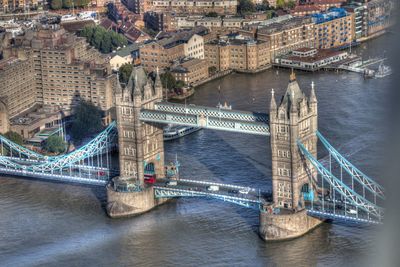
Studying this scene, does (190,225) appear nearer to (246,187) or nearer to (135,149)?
(246,187)

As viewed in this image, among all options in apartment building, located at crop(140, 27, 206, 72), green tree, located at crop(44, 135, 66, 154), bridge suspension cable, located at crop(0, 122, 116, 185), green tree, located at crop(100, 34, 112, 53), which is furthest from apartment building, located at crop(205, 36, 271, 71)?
bridge suspension cable, located at crop(0, 122, 116, 185)

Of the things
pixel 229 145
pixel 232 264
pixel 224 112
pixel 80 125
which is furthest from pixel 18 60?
pixel 232 264

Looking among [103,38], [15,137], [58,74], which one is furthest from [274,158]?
[103,38]

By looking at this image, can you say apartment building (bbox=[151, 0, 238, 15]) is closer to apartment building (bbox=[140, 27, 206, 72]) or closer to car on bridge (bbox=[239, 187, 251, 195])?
apartment building (bbox=[140, 27, 206, 72])

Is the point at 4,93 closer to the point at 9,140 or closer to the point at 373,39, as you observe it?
the point at 9,140

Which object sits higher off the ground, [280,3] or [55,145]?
[280,3]
